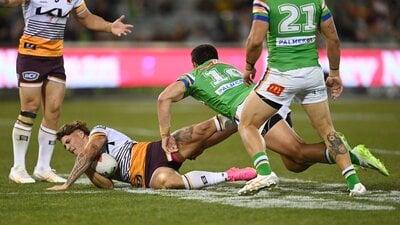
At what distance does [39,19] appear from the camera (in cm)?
1062

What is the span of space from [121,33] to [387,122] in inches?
370

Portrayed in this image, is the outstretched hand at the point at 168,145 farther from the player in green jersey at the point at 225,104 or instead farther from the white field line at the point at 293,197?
the white field line at the point at 293,197

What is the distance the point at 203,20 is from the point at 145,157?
68.0 ft

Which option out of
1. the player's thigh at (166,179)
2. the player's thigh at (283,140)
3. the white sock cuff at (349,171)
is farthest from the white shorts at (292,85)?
the player's thigh at (166,179)

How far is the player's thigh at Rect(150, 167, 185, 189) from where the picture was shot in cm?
932

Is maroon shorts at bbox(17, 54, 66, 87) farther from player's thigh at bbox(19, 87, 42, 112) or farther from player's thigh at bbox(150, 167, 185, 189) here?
player's thigh at bbox(150, 167, 185, 189)

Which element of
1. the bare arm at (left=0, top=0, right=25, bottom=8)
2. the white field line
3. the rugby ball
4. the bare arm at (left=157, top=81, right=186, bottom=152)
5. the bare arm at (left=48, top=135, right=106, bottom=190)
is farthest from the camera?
the bare arm at (left=0, top=0, right=25, bottom=8)

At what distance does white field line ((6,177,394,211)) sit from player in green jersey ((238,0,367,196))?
21cm

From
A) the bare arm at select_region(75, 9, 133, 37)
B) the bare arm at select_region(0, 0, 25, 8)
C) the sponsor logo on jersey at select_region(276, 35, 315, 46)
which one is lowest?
the bare arm at select_region(75, 9, 133, 37)

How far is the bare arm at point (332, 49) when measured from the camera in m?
8.80

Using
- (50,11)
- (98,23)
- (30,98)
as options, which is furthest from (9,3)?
(98,23)

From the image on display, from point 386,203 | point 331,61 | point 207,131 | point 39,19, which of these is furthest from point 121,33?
point 386,203

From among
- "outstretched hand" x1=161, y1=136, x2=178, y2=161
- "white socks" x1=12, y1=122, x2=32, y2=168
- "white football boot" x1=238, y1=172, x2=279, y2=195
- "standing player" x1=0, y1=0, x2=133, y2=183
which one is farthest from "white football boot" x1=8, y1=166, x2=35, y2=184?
"white football boot" x1=238, y1=172, x2=279, y2=195

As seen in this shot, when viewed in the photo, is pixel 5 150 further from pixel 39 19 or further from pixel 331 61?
pixel 331 61
